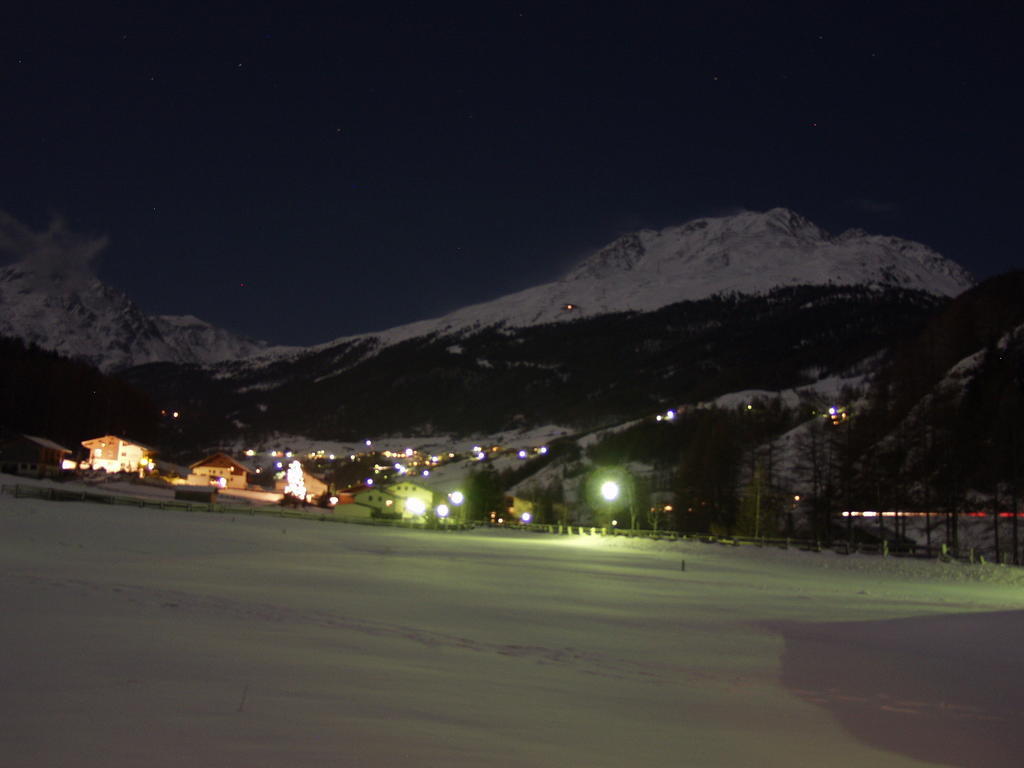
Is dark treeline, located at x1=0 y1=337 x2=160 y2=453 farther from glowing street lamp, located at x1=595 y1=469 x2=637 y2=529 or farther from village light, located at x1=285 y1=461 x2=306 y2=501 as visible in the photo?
glowing street lamp, located at x1=595 y1=469 x2=637 y2=529

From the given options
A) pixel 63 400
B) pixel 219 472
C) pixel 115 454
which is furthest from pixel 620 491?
A: pixel 63 400

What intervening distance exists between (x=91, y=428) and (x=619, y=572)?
88.6 metres

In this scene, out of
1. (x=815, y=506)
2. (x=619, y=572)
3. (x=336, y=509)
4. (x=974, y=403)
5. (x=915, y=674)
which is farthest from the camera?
(x=336, y=509)

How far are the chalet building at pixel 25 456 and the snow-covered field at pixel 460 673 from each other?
205ft

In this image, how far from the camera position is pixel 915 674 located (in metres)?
12.4

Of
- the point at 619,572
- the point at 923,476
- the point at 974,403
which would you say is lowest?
the point at 619,572

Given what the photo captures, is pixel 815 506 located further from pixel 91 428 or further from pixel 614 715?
pixel 91 428

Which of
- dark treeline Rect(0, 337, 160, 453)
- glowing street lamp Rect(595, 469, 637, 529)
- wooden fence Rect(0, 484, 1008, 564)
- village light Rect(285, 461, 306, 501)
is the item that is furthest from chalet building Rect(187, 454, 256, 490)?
glowing street lamp Rect(595, 469, 637, 529)

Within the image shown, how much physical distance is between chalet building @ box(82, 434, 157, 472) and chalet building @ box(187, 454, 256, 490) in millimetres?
6054

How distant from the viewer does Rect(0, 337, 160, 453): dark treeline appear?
91.8 meters

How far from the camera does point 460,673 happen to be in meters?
9.41

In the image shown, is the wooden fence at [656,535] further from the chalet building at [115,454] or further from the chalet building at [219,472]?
the chalet building at [115,454]

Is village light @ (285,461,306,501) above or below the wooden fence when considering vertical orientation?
above

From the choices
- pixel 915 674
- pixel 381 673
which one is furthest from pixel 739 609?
pixel 381 673
